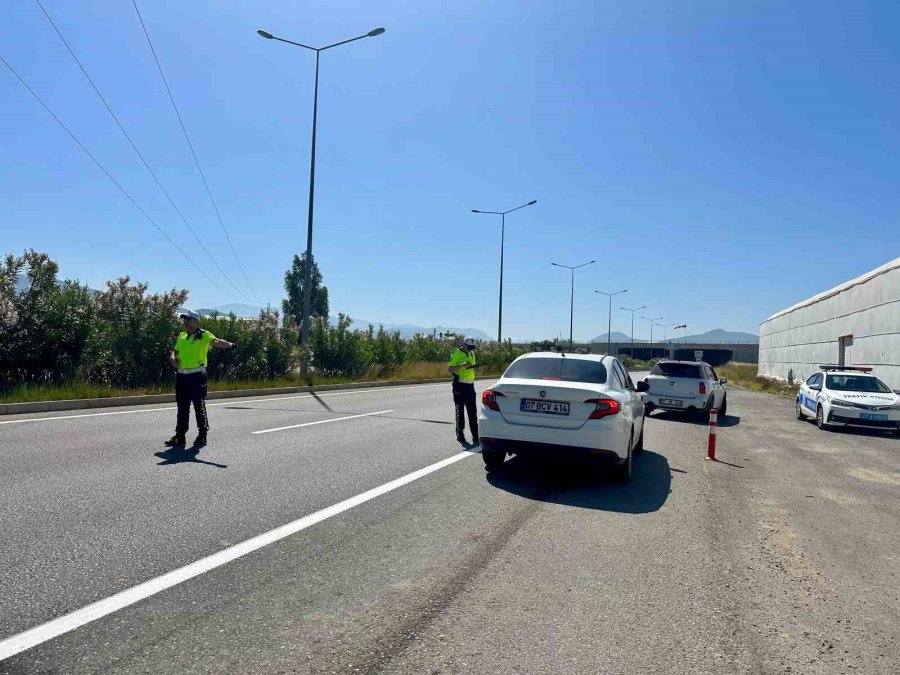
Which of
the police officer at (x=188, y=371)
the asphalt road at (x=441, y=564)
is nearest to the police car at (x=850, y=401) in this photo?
the asphalt road at (x=441, y=564)

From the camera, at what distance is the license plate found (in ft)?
23.3

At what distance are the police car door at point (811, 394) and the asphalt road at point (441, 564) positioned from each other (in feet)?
24.9

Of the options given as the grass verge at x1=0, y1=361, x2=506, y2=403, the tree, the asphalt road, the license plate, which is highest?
the tree

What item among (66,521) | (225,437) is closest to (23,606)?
Answer: (66,521)

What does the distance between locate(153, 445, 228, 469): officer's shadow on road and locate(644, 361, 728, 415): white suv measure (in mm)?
10349

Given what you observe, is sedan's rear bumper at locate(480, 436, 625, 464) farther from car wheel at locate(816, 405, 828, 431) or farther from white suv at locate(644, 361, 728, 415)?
car wheel at locate(816, 405, 828, 431)

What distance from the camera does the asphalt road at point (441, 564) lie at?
3.10m

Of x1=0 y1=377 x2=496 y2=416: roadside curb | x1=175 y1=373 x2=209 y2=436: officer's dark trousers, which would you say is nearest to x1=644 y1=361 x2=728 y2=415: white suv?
x1=0 y1=377 x2=496 y2=416: roadside curb

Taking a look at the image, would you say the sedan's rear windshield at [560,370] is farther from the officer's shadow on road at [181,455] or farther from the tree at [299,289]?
the tree at [299,289]

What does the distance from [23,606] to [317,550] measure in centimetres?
172

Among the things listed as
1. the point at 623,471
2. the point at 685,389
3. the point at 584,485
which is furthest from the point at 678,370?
the point at 584,485

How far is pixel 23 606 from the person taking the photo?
11.1 feet

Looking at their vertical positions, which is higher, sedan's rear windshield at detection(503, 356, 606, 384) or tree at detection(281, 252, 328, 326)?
tree at detection(281, 252, 328, 326)

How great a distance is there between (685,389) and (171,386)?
1241cm
